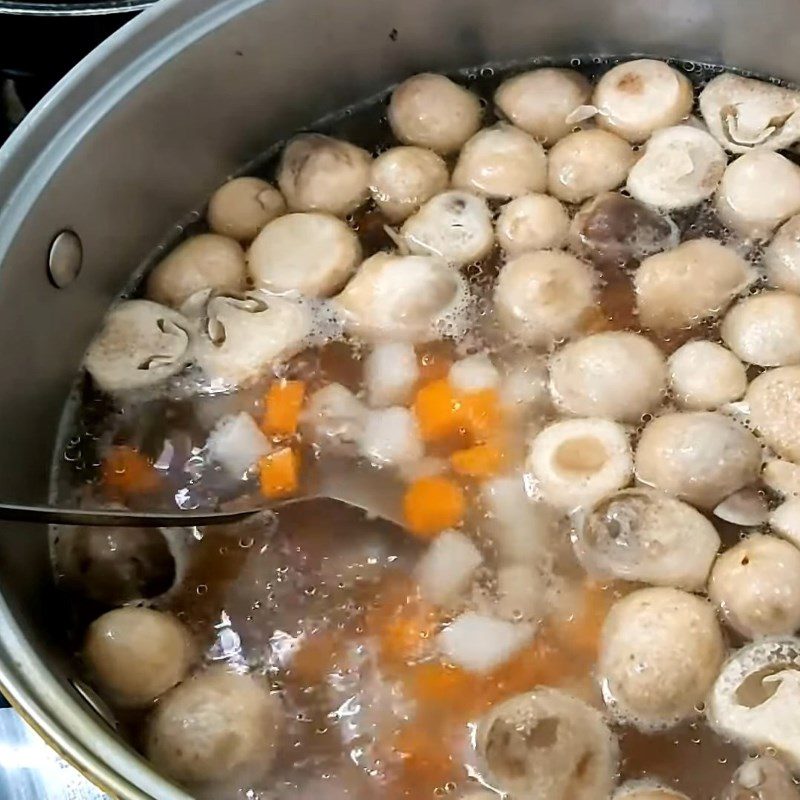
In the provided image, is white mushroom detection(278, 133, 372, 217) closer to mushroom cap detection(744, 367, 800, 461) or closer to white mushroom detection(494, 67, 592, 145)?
white mushroom detection(494, 67, 592, 145)

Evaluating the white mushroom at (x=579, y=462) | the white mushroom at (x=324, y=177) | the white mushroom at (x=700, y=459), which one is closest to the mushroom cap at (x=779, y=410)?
the white mushroom at (x=700, y=459)

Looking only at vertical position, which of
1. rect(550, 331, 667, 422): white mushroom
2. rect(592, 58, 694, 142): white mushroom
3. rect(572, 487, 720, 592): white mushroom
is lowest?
rect(572, 487, 720, 592): white mushroom

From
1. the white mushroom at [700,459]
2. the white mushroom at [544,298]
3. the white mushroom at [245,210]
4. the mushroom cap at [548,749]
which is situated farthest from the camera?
the white mushroom at [245,210]

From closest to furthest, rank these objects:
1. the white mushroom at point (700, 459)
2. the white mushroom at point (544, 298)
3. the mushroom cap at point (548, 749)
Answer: the mushroom cap at point (548, 749) → the white mushroom at point (700, 459) → the white mushroom at point (544, 298)

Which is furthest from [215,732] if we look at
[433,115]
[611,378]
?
[433,115]

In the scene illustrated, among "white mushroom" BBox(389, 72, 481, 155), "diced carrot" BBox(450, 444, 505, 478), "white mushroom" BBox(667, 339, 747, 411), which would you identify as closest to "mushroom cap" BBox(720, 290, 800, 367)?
"white mushroom" BBox(667, 339, 747, 411)

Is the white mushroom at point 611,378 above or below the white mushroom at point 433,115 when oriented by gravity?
below

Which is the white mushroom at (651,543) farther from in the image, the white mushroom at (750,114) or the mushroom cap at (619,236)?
the white mushroom at (750,114)

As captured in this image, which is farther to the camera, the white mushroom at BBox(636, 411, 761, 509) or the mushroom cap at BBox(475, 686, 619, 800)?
the white mushroom at BBox(636, 411, 761, 509)
